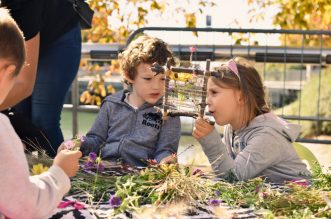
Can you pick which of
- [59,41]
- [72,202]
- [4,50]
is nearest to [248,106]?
[59,41]

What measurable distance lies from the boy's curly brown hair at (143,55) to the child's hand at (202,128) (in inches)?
19.5

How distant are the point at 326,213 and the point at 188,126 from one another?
3.31 metres

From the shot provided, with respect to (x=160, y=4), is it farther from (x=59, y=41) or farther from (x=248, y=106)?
(x=248, y=106)

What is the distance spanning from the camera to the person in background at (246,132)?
2.48 m

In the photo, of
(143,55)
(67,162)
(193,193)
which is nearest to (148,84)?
(143,55)

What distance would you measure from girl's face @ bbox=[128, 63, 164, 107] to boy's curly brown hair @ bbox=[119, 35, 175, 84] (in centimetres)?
3

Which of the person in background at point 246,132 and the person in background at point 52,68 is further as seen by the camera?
the person in background at point 52,68

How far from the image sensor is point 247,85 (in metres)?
2.75

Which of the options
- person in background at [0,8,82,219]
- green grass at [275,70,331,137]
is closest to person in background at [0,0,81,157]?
person in background at [0,8,82,219]

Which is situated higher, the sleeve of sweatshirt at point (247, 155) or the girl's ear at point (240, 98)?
the girl's ear at point (240, 98)

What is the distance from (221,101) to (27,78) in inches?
33.0

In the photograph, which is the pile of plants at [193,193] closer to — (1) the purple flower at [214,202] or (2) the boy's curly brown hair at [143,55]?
(1) the purple flower at [214,202]

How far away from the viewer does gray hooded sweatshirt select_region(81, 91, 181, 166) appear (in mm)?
2844

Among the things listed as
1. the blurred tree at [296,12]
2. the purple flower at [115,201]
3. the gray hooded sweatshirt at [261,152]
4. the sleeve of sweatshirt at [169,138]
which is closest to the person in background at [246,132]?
the gray hooded sweatshirt at [261,152]
